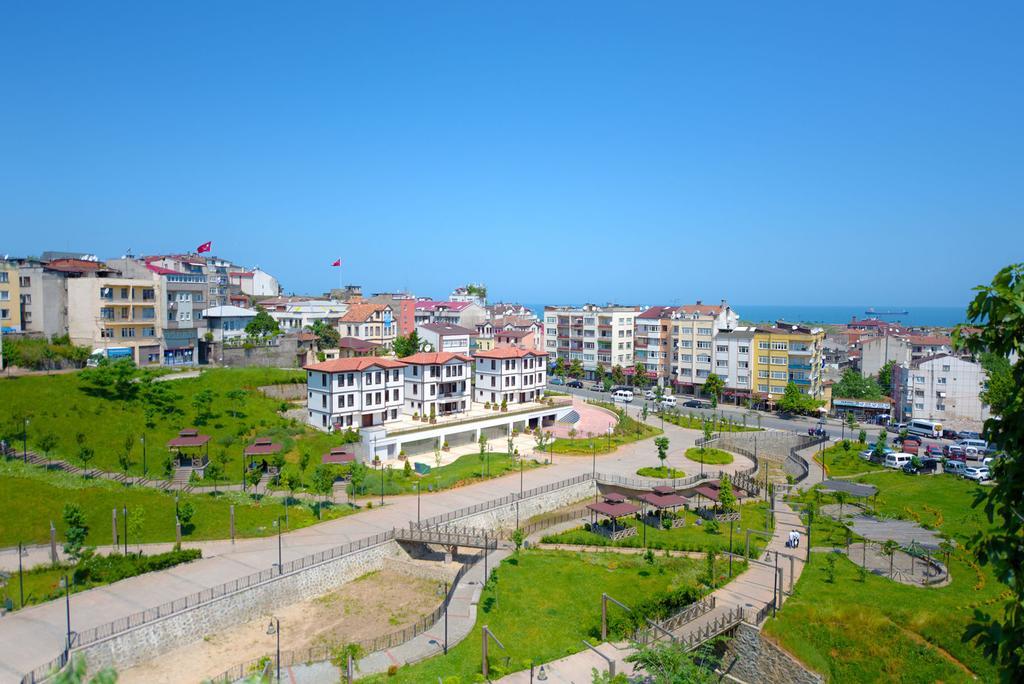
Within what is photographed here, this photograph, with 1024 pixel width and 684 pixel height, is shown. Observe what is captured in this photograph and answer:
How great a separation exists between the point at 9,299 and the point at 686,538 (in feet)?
206

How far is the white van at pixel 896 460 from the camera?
5345cm

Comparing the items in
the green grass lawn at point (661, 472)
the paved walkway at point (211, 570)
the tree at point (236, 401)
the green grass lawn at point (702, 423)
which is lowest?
the green grass lawn at point (661, 472)

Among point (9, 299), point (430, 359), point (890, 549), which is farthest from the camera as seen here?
point (430, 359)

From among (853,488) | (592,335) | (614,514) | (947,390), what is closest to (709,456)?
(853,488)

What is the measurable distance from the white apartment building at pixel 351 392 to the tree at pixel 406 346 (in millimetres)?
19742

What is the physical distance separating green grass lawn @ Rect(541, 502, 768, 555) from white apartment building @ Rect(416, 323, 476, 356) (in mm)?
46528

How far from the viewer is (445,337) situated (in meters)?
85.4

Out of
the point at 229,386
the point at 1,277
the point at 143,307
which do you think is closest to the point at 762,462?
the point at 229,386

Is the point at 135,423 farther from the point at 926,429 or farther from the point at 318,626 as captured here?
the point at 926,429

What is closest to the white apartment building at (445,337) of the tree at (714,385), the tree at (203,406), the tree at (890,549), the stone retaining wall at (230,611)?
the tree at (714,385)

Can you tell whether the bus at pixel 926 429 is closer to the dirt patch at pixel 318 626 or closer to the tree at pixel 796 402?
the tree at pixel 796 402

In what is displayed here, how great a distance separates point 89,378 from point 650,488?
4421 centimetres

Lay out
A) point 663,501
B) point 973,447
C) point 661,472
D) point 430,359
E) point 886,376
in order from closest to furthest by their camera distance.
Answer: point 663,501 < point 661,472 < point 973,447 < point 430,359 < point 886,376

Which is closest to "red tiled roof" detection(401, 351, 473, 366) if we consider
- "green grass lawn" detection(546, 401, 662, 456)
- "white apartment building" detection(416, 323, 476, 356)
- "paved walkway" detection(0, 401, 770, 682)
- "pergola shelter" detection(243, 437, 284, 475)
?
"green grass lawn" detection(546, 401, 662, 456)
